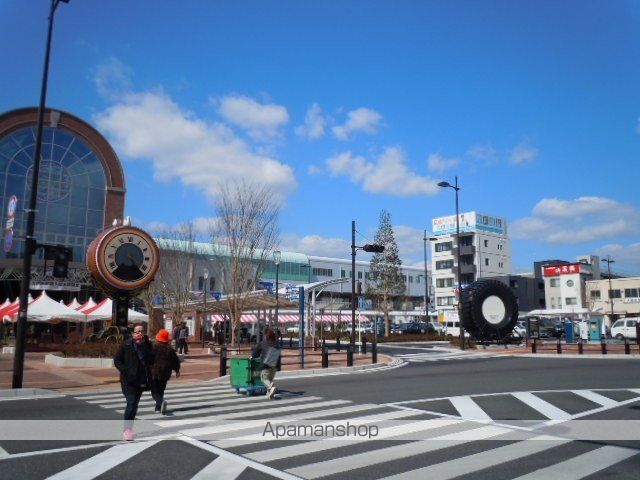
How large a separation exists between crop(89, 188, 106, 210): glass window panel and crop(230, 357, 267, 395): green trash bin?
4270cm

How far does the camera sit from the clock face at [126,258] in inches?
951

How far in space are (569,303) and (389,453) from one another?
79456 mm

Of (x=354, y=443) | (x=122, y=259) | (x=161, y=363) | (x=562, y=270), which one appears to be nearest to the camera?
(x=354, y=443)

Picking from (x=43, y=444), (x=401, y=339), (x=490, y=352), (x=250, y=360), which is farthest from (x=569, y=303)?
(x=43, y=444)

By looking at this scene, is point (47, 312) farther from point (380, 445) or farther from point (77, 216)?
point (380, 445)

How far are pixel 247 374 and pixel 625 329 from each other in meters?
44.0

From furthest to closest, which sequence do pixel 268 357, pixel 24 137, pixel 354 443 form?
pixel 24 137 → pixel 268 357 → pixel 354 443

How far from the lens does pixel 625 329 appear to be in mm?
47094

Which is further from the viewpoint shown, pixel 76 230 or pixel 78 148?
pixel 78 148

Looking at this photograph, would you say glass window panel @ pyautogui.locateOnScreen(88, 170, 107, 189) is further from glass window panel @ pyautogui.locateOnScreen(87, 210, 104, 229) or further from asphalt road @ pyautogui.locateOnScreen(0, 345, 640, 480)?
asphalt road @ pyautogui.locateOnScreen(0, 345, 640, 480)

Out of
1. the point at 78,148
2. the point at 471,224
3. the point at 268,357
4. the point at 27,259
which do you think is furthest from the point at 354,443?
the point at 471,224

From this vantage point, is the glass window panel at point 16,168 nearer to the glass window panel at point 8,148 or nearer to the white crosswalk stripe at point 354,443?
the glass window panel at point 8,148

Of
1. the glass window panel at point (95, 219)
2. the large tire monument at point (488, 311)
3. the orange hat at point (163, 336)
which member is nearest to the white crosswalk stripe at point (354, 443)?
the orange hat at point (163, 336)

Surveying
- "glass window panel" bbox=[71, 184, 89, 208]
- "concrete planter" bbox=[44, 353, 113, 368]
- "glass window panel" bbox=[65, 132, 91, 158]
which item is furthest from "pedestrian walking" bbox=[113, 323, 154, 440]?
"glass window panel" bbox=[65, 132, 91, 158]
